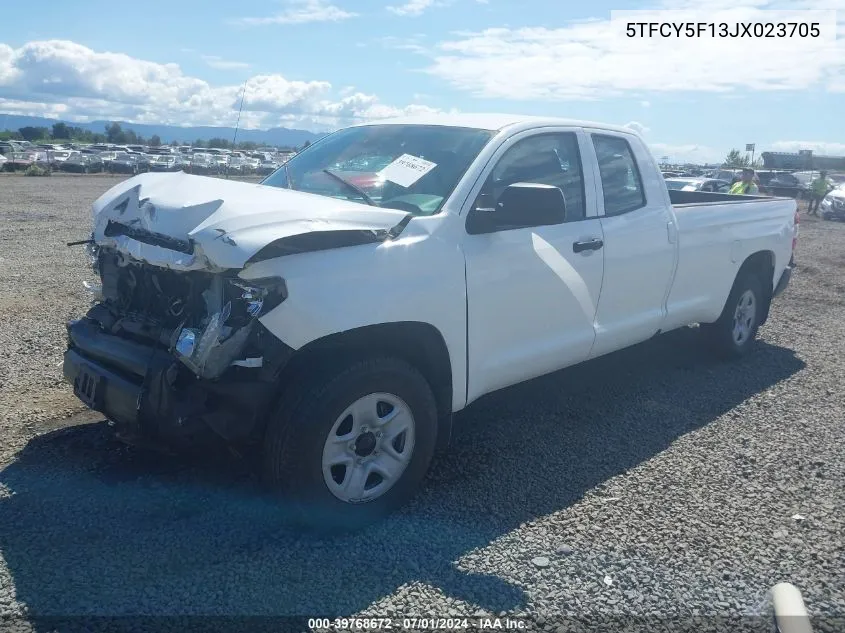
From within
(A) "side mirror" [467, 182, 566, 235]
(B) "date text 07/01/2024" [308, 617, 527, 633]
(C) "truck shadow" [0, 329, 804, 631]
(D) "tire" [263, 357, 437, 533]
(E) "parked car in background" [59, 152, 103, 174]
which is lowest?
(B) "date text 07/01/2024" [308, 617, 527, 633]

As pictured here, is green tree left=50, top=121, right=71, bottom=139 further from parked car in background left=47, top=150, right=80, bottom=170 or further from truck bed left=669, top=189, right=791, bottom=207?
truck bed left=669, top=189, right=791, bottom=207

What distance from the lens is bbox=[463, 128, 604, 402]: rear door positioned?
3.96m

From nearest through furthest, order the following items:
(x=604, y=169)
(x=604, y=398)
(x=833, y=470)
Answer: (x=833, y=470) < (x=604, y=169) < (x=604, y=398)

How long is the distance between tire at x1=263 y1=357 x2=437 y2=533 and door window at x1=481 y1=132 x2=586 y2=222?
4.25ft

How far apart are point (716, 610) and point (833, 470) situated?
1.86 meters

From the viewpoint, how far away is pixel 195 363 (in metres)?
3.14

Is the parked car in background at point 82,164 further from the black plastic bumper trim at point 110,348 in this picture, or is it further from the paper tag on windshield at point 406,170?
the paper tag on windshield at point 406,170

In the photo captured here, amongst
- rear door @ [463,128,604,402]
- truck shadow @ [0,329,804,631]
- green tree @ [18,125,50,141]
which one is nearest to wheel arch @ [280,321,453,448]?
rear door @ [463,128,604,402]

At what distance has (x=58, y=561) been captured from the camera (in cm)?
321

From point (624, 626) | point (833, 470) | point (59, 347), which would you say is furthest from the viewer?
point (59, 347)

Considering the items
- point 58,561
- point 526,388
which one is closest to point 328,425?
point 58,561

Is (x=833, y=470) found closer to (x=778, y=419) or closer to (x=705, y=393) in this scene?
(x=778, y=419)

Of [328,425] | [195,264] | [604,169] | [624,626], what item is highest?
[604,169]

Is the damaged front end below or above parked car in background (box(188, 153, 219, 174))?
below
